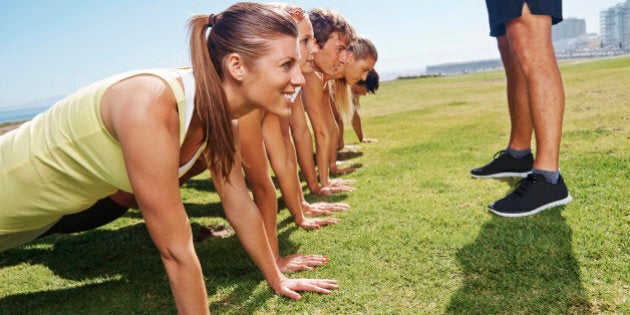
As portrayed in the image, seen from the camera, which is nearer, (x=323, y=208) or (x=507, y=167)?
(x=323, y=208)

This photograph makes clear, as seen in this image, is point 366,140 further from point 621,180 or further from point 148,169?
point 148,169

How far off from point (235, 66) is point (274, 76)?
0.56 feet

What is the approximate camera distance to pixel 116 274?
10.4 ft

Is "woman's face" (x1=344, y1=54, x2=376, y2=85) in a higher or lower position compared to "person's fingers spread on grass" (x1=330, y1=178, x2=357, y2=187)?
higher

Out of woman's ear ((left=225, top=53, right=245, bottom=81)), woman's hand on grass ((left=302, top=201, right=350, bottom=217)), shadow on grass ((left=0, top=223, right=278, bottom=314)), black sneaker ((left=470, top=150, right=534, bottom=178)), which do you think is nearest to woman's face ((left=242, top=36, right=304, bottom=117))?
woman's ear ((left=225, top=53, right=245, bottom=81))

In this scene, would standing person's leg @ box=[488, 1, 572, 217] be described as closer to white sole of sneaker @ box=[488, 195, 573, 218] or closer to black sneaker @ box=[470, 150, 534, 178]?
white sole of sneaker @ box=[488, 195, 573, 218]

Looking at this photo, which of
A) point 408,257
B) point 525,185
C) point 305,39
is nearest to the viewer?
point 408,257

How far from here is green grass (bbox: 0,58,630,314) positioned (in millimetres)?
2326

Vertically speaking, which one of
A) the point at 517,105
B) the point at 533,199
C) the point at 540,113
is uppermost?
Result: the point at 540,113

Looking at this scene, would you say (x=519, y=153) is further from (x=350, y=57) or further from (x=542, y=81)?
(x=350, y=57)

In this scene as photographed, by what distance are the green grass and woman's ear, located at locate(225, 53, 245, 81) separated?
1213mm

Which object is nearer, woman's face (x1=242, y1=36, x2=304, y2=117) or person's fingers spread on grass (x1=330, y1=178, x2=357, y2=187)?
woman's face (x1=242, y1=36, x2=304, y2=117)

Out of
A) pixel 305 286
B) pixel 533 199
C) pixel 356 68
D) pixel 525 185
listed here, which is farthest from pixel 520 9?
pixel 305 286

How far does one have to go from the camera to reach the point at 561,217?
3.12 metres
